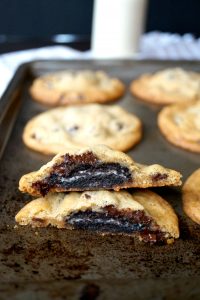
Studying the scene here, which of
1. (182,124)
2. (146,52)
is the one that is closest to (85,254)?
(182,124)

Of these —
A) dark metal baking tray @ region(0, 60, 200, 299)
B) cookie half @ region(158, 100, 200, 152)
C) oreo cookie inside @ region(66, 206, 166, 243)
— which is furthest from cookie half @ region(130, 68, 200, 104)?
oreo cookie inside @ region(66, 206, 166, 243)

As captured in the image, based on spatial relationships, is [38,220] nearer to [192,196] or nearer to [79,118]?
[192,196]

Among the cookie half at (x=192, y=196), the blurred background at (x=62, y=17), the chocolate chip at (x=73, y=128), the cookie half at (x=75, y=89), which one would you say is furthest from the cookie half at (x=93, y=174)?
the blurred background at (x=62, y=17)

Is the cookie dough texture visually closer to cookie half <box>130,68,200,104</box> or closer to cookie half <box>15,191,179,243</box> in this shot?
cookie half <box>15,191,179,243</box>

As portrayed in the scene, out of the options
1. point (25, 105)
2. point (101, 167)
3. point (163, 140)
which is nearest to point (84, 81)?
point (25, 105)

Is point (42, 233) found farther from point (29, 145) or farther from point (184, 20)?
point (184, 20)
